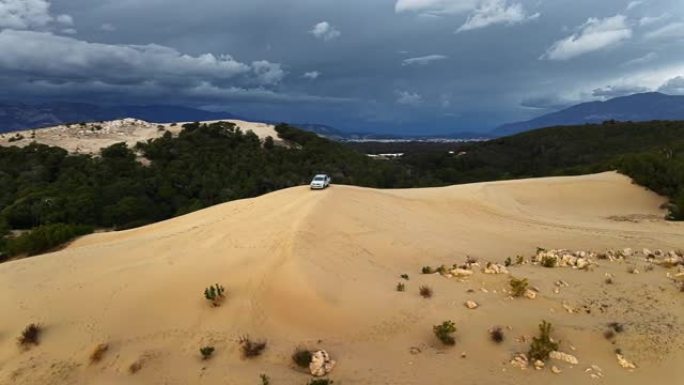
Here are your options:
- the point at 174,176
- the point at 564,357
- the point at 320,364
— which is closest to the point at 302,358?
the point at 320,364

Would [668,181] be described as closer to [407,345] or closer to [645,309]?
[645,309]

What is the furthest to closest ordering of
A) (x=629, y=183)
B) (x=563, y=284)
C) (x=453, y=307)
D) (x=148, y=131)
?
1. (x=148, y=131)
2. (x=629, y=183)
3. (x=563, y=284)
4. (x=453, y=307)

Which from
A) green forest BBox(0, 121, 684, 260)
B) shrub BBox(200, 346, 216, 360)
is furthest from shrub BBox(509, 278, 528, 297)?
green forest BBox(0, 121, 684, 260)

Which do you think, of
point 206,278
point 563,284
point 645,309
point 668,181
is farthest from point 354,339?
point 668,181

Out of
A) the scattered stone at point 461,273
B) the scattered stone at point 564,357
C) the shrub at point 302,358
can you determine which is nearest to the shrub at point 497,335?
the scattered stone at point 564,357

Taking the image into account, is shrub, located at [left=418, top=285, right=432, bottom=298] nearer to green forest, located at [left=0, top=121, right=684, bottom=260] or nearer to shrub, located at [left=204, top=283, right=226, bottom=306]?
shrub, located at [left=204, top=283, right=226, bottom=306]

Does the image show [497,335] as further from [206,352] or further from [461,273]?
[206,352]
